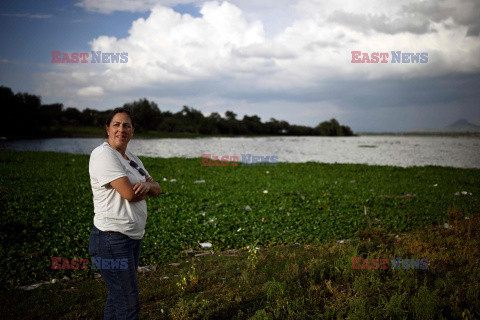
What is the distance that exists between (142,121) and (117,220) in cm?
11095

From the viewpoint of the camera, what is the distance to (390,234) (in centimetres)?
920

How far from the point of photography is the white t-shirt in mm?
3096

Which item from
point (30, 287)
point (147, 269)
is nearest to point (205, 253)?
point (147, 269)

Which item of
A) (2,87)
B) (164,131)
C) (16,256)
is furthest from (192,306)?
(164,131)

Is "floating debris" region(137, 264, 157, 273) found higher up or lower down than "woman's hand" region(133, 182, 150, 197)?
lower down

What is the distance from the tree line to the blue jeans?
4.78 ft

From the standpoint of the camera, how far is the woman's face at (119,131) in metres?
3.43

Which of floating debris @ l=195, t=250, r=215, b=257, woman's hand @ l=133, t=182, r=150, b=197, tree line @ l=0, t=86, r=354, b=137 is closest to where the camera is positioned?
woman's hand @ l=133, t=182, r=150, b=197

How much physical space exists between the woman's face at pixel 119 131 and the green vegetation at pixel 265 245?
2.83 meters

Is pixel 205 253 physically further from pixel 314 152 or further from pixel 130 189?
pixel 314 152

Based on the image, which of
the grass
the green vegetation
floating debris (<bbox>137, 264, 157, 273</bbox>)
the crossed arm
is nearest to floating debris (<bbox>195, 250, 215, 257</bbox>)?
the green vegetation

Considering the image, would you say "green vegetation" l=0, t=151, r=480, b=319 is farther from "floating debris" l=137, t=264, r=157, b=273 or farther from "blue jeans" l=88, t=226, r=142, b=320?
"blue jeans" l=88, t=226, r=142, b=320

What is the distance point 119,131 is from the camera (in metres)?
3.43

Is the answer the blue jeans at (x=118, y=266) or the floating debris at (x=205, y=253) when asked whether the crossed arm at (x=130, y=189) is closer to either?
the blue jeans at (x=118, y=266)
